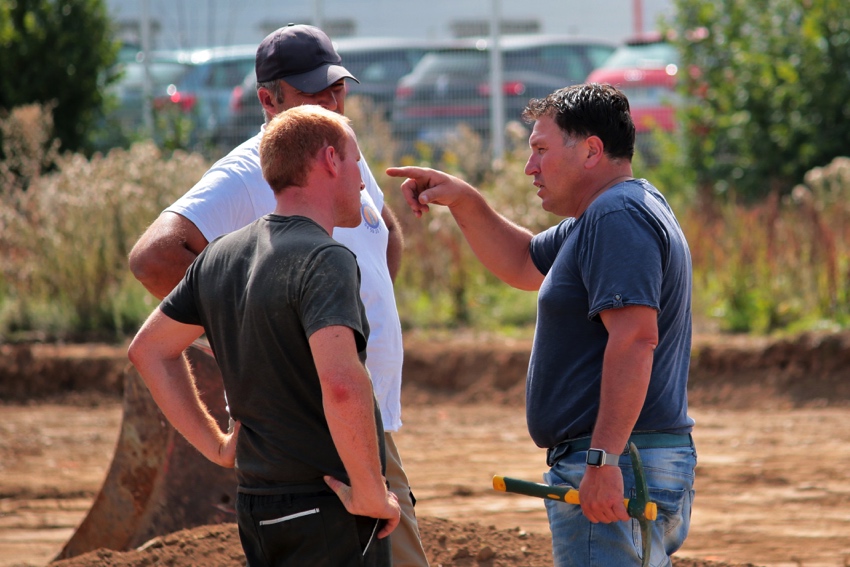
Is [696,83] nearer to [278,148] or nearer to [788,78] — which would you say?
[788,78]

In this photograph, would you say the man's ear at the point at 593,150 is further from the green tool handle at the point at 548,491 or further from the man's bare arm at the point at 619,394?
the green tool handle at the point at 548,491

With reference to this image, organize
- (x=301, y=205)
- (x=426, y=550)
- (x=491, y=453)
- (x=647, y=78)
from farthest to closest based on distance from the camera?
A: (x=647, y=78), (x=491, y=453), (x=426, y=550), (x=301, y=205)

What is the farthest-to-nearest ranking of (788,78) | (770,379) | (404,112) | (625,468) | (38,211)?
(404,112), (788,78), (38,211), (770,379), (625,468)

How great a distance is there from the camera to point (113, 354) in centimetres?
914

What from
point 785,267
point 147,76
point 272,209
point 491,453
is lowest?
point 491,453

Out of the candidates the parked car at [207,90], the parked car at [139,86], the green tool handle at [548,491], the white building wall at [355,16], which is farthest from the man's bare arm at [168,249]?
the parked car at [139,86]

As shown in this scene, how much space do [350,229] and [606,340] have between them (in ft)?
3.09

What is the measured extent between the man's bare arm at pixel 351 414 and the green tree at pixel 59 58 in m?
11.0

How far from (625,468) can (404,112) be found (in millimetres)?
11310

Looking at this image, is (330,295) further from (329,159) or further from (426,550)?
(426,550)

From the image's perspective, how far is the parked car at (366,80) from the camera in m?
13.7

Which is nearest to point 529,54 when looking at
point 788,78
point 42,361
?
point 788,78

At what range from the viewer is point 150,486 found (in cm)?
443


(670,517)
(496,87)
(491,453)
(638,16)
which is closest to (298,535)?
(670,517)
